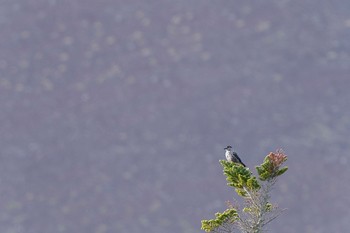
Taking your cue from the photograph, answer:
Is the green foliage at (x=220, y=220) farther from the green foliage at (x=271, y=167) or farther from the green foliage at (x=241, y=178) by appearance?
the green foliage at (x=271, y=167)

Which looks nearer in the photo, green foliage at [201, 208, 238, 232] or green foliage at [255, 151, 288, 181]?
green foliage at [255, 151, 288, 181]

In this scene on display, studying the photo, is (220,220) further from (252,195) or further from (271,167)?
(271,167)

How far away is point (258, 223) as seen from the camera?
872 inches

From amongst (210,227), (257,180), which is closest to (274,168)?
(257,180)

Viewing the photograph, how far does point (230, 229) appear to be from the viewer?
22812 millimetres

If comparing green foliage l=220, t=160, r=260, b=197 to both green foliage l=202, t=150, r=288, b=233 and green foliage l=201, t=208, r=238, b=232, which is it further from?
green foliage l=201, t=208, r=238, b=232

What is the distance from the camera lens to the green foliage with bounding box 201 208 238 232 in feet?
74.9

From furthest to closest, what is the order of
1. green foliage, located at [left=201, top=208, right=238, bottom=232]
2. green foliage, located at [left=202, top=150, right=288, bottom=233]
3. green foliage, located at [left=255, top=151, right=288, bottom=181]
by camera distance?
green foliage, located at [left=201, top=208, right=238, bottom=232]
green foliage, located at [left=255, top=151, right=288, bottom=181]
green foliage, located at [left=202, top=150, right=288, bottom=233]

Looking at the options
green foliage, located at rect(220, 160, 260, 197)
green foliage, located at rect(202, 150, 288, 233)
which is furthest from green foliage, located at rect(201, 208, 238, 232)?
green foliage, located at rect(220, 160, 260, 197)

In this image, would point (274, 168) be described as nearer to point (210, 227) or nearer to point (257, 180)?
point (257, 180)

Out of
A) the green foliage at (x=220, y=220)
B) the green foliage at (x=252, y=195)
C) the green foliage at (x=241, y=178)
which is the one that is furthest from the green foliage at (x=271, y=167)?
the green foliage at (x=220, y=220)

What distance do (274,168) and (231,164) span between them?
1193 mm

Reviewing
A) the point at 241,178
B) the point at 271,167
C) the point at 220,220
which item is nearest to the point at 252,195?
the point at 241,178

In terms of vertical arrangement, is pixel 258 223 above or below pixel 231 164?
below
